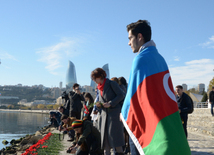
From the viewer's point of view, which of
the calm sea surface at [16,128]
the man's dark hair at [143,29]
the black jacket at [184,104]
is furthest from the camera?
the calm sea surface at [16,128]

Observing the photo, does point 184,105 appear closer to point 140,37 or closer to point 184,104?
point 184,104

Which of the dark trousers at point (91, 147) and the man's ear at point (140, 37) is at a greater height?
the man's ear at point (140, 37)

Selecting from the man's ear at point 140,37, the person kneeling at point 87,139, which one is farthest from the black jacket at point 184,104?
the man's ear at point 140,37

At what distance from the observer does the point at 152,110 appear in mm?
2367

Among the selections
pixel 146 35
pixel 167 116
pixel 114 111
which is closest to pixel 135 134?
pixel 167 116

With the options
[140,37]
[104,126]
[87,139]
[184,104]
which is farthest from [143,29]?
[184,104]

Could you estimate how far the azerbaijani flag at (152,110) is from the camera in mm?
2283

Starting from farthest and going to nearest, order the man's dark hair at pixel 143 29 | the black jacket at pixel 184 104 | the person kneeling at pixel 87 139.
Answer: the black jacket at pixel 184 104 → the person kneeling at pixel 87 139 → the man's dark hair at pixel 143 29

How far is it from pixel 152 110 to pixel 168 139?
293mm

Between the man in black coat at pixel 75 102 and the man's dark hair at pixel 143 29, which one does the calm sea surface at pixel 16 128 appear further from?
the man's dark hair at pixel 143 29

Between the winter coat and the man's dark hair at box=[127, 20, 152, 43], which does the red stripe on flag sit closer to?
the man's dark hair at box=[127, 20, 152, 43]

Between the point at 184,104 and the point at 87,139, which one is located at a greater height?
the point at 184,104

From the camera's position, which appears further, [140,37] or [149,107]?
[140,37]

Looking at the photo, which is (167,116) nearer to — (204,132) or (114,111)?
(114,111)
